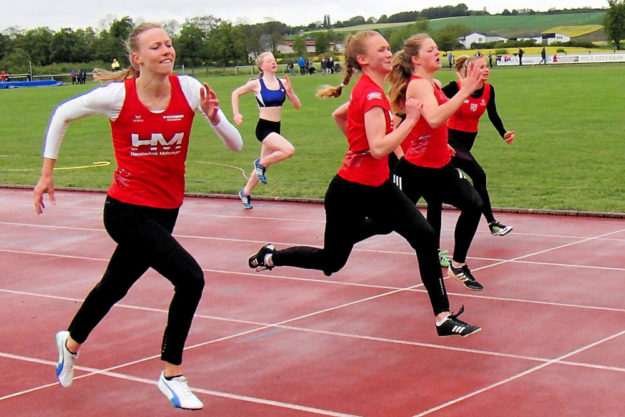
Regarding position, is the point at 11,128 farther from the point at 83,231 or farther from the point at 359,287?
the point at 359,287

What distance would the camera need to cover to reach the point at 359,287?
8227 mm

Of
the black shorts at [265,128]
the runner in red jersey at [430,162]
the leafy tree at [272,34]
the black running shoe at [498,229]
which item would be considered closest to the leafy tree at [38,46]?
the leafy tree at [272,34]

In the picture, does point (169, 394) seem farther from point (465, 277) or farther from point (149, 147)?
point (465, 277)

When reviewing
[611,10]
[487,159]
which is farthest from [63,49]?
[487,159]

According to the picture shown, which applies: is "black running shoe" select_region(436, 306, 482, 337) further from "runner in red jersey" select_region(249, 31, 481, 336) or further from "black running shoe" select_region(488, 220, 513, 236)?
"black running shoe" select_region(488, 220, 513, 236)

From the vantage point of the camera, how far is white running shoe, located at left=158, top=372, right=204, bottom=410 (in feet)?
16.8

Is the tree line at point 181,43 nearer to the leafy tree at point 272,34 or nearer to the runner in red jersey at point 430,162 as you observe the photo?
the leafy tree at point 272,34

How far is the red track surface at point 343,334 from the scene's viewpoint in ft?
17.6

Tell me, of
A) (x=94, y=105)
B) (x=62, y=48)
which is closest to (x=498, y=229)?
(x=94, y=105)

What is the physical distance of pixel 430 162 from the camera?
789cm

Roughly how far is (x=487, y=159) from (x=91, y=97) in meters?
13.7

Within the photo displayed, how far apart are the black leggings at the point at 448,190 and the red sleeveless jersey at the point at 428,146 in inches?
Answer: 2.0

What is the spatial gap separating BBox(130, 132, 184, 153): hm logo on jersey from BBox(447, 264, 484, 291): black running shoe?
3442mm

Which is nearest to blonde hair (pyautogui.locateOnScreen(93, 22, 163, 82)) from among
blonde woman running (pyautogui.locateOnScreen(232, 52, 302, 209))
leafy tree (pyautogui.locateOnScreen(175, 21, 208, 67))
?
blonde woman running (pyautogui.locateOnScreen(232, 52, 302, 209))
